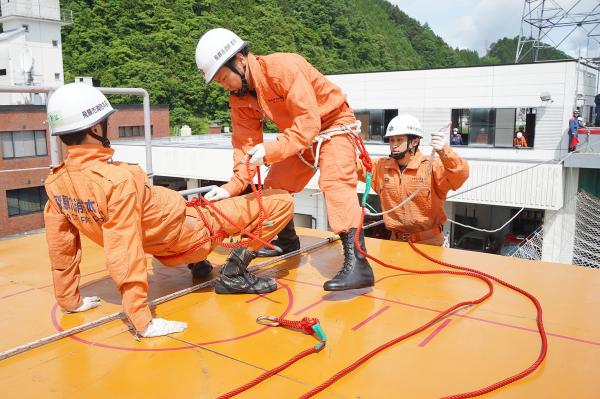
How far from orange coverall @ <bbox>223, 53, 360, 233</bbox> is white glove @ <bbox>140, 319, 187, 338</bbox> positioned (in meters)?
1.00

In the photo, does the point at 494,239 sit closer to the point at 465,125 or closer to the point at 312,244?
the point at 465,125

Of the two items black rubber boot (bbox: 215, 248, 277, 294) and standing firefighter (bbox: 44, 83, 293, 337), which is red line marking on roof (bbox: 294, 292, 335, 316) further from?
standing firefighter (bbox: 44, 83, 293, 337)

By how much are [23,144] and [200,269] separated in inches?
972

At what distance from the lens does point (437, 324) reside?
301 cm

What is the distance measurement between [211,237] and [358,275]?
101 centimetres

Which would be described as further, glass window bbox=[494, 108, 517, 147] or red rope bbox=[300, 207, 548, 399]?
glass window bbox=[494, 108, 517, 147]

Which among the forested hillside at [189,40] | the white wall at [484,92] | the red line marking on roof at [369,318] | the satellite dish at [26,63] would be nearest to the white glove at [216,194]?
the red line marking on roof at [369,318]

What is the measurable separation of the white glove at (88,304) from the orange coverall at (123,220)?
32 mm

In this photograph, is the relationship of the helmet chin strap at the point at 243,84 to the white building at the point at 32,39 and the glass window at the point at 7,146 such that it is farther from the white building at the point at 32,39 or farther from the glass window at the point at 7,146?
the white building at the point at 32,39

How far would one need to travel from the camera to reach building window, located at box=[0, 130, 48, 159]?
79.4 feet

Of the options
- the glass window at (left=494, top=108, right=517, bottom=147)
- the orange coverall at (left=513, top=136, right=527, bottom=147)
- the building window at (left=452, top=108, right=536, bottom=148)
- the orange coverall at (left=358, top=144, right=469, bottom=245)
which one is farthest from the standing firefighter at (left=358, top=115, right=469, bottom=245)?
the glass window at (left=494, top=108, right=517, bottom=147)

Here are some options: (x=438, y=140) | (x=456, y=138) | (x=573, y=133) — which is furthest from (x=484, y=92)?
(x=438, y=140)

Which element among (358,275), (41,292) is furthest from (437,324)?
(41,292)

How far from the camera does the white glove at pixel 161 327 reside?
9.20ft
